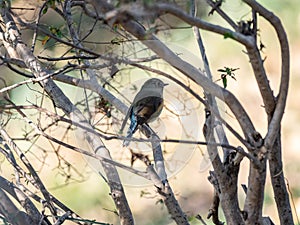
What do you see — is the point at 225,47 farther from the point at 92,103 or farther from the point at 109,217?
the point at 92,103

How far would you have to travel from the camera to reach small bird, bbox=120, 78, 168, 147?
2746 millimetres

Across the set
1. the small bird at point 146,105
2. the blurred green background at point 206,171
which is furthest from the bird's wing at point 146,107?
the blurred green background at point 206,171

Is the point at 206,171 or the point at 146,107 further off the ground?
the point at 206,171

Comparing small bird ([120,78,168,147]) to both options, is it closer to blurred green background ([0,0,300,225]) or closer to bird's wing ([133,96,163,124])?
bird's wing ([133,96,163,124])

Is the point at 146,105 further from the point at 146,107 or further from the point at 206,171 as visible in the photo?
the point at 206,171

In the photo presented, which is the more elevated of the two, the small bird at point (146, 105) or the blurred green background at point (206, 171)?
the blurred green background at point (206, 171)

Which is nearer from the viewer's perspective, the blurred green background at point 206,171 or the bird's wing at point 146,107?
the bird's wing at point 146,107

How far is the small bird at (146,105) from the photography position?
275cm

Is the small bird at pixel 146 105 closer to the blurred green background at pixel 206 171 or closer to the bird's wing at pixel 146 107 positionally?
the bird's wing at pixel 146 107

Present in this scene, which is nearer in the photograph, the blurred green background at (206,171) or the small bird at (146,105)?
the small bird at (146,105)

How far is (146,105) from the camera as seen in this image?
2850 millimetres

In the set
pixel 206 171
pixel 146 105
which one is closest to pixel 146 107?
pixel 146 105

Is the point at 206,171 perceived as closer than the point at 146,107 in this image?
No

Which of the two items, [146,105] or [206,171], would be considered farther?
[206,171]
